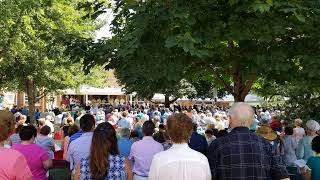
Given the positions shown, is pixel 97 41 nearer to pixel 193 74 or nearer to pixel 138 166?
pixel 193 74

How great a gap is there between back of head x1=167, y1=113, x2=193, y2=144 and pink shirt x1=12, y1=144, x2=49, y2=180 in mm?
2295

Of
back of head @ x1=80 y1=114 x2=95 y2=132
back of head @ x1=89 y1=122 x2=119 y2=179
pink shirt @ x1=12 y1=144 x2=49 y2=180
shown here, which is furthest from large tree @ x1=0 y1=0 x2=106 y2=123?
back of head @ x1=89 y1=122 x2=119 y2=179

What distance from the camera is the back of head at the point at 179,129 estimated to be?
4.25m

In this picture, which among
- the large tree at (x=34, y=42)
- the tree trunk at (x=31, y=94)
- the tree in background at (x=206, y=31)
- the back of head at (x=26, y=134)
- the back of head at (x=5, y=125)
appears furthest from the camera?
the tree trunk at (x=31, y=94)

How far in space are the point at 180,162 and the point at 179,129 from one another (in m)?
0.29

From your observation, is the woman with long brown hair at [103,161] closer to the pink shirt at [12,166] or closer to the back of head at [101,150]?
the back of head at [101,150]

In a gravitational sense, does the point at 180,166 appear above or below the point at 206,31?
below

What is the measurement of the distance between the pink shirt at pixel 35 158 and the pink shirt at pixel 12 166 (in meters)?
1.88

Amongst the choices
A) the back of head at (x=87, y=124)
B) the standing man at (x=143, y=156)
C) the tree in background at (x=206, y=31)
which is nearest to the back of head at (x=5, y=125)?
the tree in background at (x=206, y=31)

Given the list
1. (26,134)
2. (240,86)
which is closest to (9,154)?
(26,134)

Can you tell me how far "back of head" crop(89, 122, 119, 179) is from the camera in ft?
14.1

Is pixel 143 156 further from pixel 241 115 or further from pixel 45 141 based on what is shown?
pixel 241 115

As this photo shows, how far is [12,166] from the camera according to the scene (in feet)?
13.1

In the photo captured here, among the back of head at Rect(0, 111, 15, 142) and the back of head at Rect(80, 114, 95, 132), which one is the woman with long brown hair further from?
the back of head at Rect(80, 114, 95, 132)
